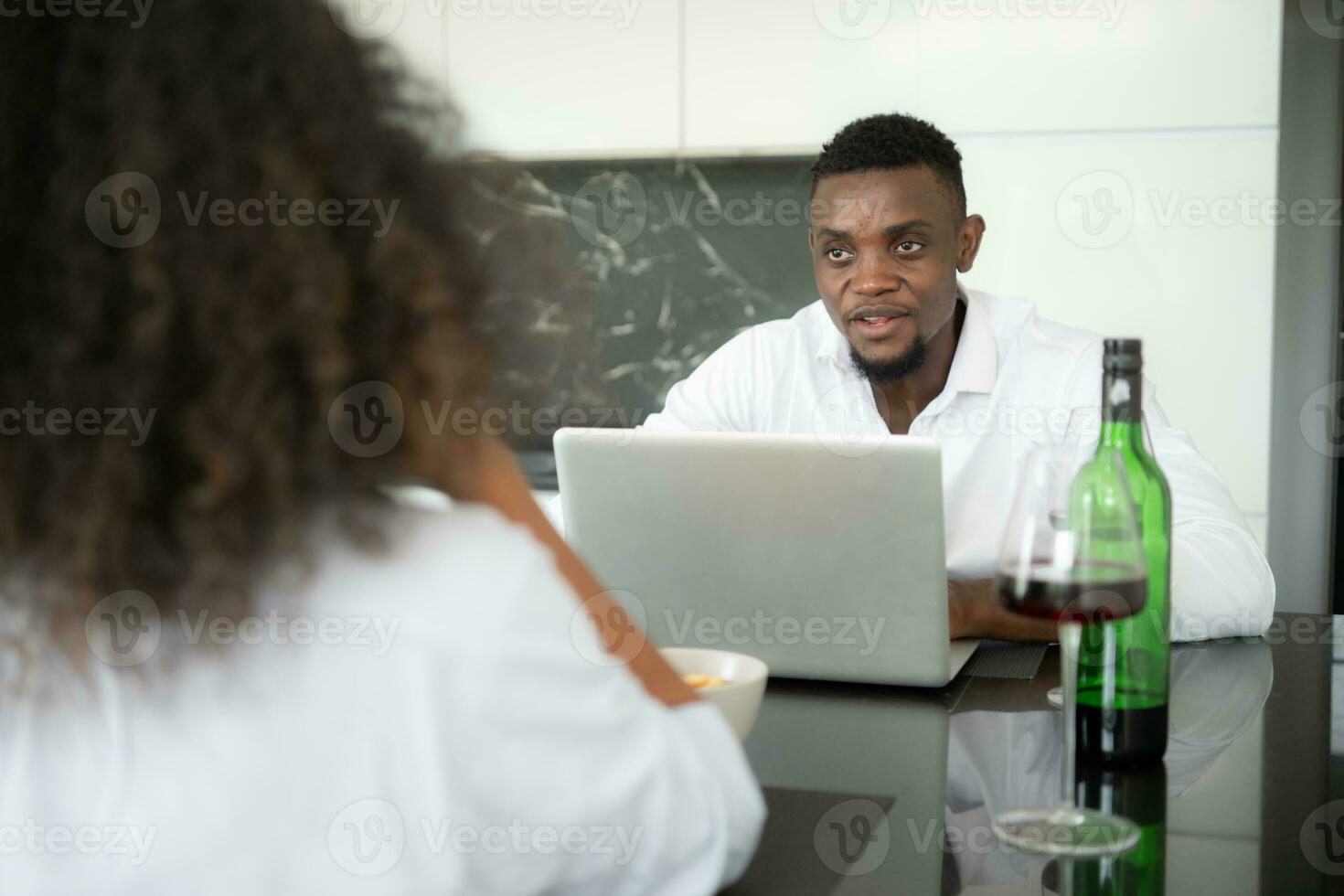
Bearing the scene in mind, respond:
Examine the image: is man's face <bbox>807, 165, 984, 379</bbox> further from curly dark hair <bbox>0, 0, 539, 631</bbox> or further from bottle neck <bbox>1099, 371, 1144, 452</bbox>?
curly dark hair <bbox>0, 0, 539, 631</bbox>

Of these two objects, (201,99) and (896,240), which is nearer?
(201,99)

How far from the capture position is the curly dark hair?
2.11 feet

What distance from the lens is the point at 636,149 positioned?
3023 millimetres

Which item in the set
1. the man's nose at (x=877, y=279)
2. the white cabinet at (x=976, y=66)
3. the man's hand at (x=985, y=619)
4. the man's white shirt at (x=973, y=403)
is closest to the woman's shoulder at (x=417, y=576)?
the man's hand at (x=985, y=619)

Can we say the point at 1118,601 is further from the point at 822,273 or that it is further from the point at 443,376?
the point at 822,273

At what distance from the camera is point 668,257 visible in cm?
304

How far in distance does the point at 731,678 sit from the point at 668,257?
216 cm

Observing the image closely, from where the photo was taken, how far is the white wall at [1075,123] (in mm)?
2633

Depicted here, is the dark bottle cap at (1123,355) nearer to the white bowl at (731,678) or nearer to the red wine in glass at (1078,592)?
the red wine in glass at (1078,592)

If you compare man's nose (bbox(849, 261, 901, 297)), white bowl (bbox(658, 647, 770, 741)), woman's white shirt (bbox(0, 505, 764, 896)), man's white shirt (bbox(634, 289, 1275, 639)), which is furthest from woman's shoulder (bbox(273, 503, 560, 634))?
man's nose (bbox(849, 261, 901, 297))

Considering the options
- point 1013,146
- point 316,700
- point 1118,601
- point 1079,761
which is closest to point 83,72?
point 316,700

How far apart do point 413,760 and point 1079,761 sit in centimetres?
63

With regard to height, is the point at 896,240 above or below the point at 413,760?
above

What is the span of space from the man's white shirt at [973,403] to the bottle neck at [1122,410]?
64cm
